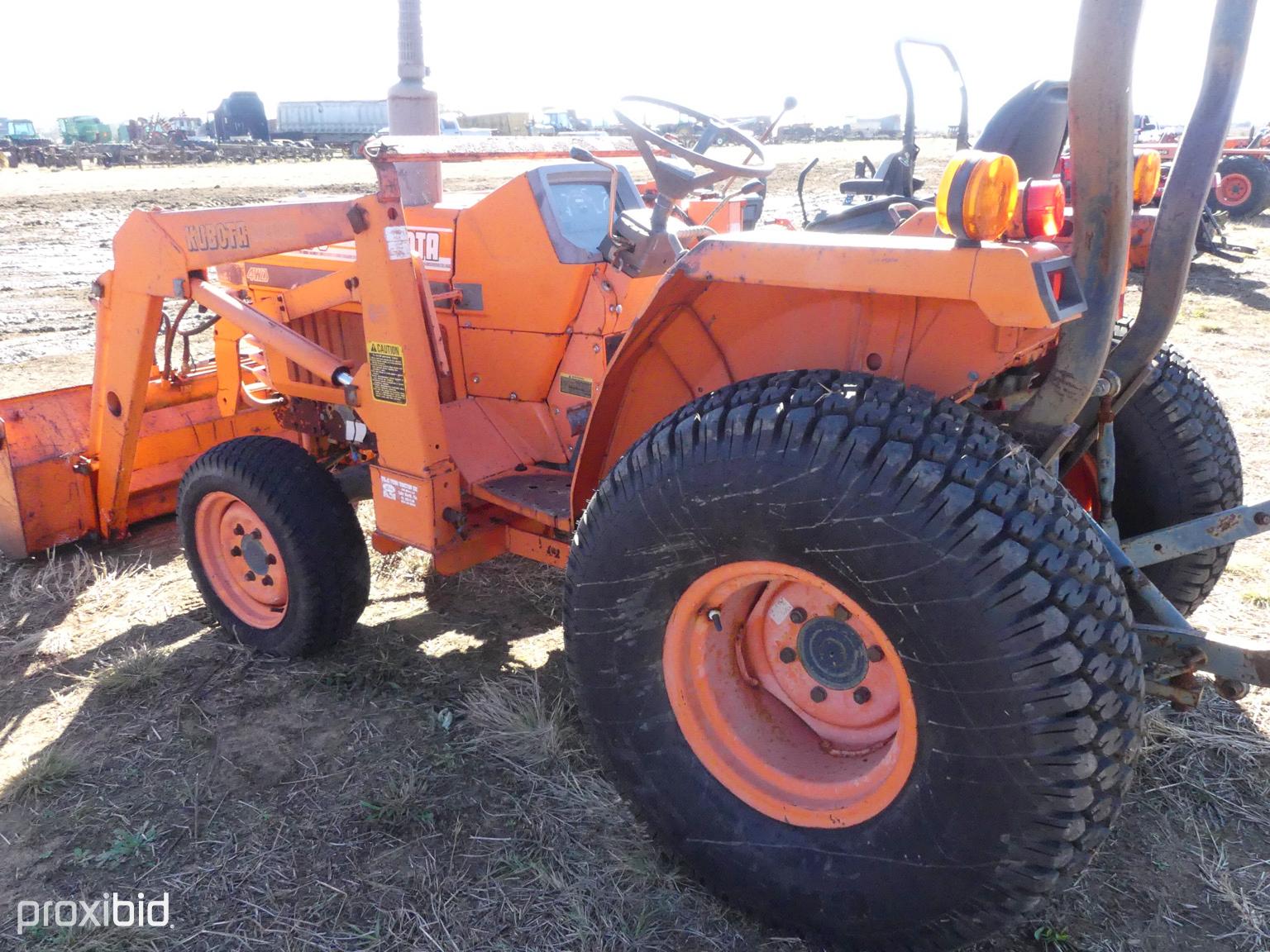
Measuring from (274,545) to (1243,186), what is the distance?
16.4 m

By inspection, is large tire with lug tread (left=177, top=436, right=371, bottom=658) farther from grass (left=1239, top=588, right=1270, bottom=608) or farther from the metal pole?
grass (left=1239, top=588, right=1270, bottom=608)

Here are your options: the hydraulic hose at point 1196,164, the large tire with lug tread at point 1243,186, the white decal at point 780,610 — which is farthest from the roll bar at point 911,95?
the large tire with lug tread at point 1243,186

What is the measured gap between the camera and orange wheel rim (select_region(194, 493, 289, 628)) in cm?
347

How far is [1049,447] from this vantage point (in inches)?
84.7

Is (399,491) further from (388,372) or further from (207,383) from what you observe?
(207,383)

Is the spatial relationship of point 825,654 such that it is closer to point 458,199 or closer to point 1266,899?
point 1266,899

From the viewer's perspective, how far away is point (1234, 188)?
15109 millimetres

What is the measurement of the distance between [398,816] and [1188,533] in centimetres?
218

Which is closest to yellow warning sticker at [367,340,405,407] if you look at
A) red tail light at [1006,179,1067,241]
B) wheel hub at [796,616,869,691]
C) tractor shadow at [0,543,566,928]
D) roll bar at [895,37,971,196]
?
tractor shadow at [0,543,566,928]

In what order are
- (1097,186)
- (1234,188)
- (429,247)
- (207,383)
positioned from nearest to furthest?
(1097,186)
(429,247)
(207,383)
(1234,188)

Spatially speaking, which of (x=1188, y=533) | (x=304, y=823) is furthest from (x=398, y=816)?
A: (x=1188, y=533)

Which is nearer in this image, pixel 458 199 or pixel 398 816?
pixel 398 816

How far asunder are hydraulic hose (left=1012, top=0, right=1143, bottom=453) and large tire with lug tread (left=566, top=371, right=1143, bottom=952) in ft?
0.92

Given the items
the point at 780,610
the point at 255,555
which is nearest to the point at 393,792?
the point at 255,555
